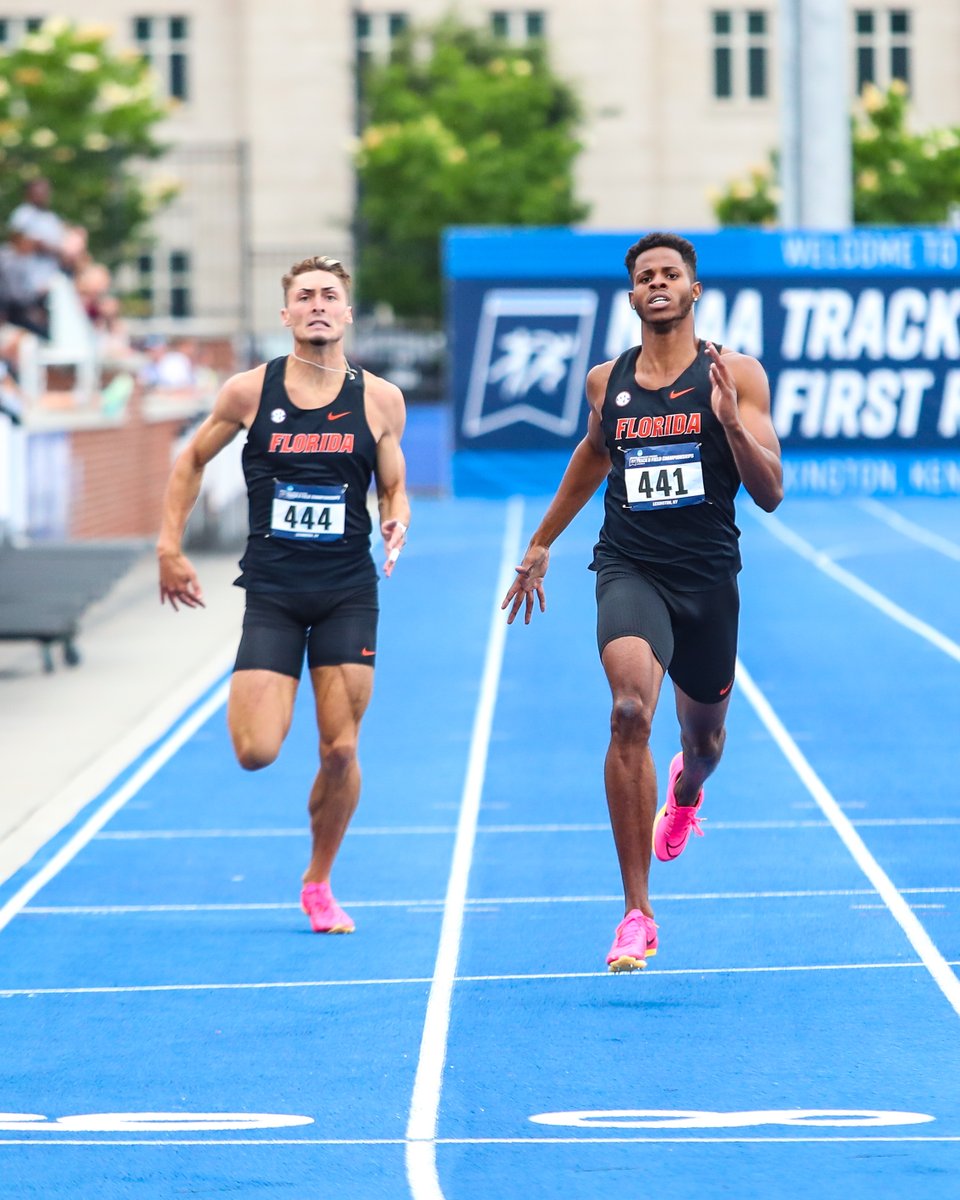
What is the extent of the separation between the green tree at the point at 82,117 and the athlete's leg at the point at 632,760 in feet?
129

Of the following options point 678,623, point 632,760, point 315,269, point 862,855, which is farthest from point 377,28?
point 632,760

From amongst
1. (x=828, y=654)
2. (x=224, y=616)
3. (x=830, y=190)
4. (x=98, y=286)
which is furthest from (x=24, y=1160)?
(x=98, y=286)

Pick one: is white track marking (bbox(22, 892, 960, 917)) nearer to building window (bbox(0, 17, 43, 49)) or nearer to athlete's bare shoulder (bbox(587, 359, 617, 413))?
athlete's bare shoulder (bbox(587, 359, 617, 413))

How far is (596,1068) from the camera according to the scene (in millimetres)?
6012

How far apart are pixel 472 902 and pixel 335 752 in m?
1.15

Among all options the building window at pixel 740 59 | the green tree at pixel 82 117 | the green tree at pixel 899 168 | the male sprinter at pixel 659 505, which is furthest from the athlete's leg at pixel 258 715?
the building window at pixel 740 59

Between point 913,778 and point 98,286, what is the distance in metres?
17.1

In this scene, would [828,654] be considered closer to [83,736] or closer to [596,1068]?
[83,736]

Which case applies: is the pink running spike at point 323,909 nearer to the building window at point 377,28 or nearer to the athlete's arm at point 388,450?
the athlete's arm at point 388,450

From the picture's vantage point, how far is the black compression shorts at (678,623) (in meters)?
6.98

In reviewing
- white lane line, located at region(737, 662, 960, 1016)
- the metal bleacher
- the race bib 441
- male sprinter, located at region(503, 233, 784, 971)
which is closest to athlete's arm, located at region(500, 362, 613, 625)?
male sprinter, located at region(503, 233, 784, 971)

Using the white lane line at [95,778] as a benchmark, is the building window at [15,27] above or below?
above

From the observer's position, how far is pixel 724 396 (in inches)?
264

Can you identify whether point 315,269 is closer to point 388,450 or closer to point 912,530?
point 388,450
